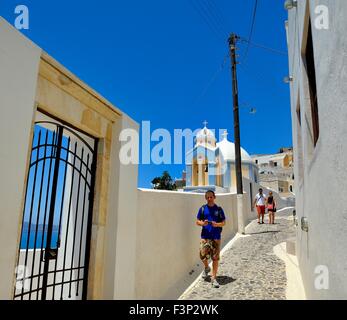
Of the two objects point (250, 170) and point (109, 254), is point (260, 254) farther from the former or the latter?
point (250, 170)

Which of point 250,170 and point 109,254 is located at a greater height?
point 250,170

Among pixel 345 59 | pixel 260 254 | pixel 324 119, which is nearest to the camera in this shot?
pixel 345 59

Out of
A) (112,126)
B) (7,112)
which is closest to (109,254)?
(112,126)

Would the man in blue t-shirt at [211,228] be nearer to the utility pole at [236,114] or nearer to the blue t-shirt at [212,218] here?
the blue t-shirt at [212,218]

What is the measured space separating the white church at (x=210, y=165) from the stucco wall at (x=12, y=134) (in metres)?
19.3

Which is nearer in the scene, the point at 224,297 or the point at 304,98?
the point at 304,98

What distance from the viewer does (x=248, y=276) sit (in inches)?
228

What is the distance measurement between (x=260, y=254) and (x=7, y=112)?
7.01 metres

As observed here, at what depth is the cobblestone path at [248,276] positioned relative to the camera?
4.86 meters

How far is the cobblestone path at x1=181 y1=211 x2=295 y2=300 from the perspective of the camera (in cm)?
486

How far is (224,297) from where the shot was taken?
187 inches

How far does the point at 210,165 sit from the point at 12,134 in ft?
67.0

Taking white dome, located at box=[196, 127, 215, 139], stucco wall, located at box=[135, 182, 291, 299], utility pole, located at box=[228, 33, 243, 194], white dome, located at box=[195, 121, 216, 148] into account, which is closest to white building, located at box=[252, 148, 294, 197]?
white dome, located at box=[195, 121, 216, 148]

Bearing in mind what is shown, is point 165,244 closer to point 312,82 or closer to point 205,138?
point 312,82
